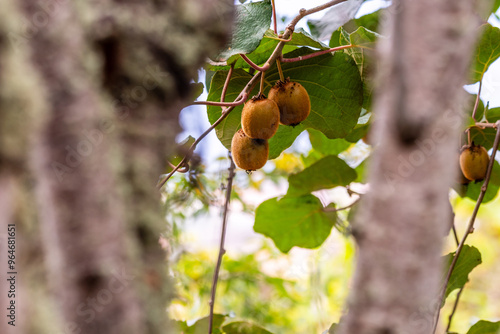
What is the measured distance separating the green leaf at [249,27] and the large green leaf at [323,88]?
0.14 meters

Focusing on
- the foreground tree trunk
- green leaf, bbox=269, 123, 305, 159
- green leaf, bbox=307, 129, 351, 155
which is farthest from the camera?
green leaf, bbox=307, 129, 351, 155

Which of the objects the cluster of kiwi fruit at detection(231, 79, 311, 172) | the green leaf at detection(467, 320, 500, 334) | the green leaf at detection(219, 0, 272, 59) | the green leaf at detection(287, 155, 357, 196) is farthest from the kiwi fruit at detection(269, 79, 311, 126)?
the green leaf at detection(467, 320, 500, 334)

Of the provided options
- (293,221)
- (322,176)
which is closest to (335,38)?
(322,176)

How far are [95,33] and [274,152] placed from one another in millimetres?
803

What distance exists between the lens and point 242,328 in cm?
109

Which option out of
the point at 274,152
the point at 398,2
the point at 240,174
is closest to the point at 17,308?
the point at 398,2

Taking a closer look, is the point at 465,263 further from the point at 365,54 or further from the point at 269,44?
the point at 269,44

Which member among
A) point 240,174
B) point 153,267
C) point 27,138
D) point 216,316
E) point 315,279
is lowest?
point 315,279

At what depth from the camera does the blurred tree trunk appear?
288mm

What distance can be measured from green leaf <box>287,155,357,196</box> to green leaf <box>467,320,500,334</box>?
0.41 meters

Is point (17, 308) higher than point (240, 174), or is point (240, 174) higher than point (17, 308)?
point (17, 308)

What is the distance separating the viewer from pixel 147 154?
333 millimetres

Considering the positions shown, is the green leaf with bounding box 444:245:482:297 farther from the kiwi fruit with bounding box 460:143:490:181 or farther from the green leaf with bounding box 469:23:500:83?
the green leaf with bounding box 469:23:500:83

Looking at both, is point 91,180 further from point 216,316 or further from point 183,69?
point 216,316
